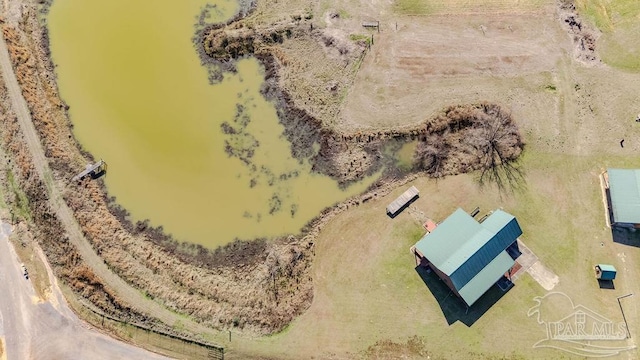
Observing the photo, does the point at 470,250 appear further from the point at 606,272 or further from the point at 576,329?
the point at 606,272

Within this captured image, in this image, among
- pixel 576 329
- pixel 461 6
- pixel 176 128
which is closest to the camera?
pixel 576 329

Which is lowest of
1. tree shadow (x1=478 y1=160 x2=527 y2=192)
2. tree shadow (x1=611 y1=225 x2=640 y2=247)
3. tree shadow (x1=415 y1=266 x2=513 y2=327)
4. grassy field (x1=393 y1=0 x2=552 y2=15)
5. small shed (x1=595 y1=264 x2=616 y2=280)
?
small shed (x1=595 y1=264 x2=616 y2=280)

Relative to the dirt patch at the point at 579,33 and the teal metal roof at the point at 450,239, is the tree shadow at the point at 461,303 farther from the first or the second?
the dirt patch at the point at 579,33

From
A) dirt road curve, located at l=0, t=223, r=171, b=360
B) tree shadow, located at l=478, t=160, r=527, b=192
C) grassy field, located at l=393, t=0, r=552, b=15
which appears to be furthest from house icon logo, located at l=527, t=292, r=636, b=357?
dirt road curve, located at l=0, t=223, r=171, b=360

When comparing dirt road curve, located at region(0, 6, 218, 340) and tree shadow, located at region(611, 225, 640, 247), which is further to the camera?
tree shadow, located at region(611, 225, 640, 247)

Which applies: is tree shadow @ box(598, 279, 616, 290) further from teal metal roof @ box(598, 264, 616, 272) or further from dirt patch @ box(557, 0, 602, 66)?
dirt patch @ box(557, 0, 602, 66)

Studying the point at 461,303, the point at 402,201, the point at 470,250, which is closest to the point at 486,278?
the point at 470,250
